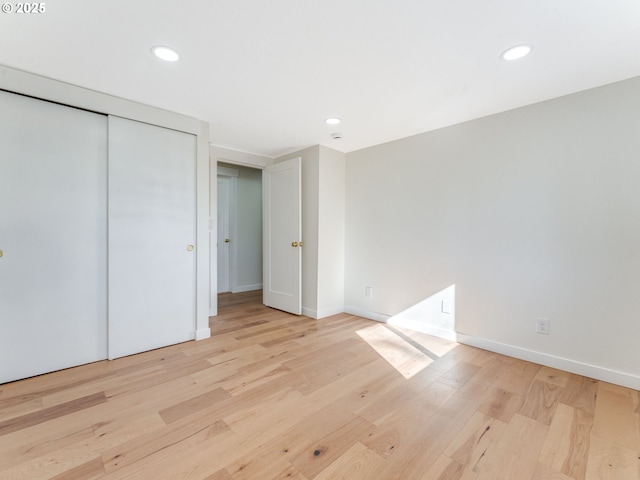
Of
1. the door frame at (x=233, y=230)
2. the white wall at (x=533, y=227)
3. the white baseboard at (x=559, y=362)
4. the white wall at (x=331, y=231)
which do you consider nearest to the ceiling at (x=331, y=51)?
the white wall at (x=533, y=227)

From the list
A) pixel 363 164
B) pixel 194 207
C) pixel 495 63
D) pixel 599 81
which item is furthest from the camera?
pixel 363 164

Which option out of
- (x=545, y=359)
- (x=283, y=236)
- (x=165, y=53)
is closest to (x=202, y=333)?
(x=283, y=236)

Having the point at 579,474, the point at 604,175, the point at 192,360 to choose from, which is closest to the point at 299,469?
the point at 579,474

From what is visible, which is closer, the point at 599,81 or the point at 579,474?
the point at 579,474

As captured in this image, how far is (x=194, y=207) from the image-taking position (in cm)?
288

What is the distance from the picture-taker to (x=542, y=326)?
2.40 meters

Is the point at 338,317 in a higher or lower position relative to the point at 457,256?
lower

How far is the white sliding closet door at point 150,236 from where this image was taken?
2.46 m

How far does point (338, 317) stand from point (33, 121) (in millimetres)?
3483

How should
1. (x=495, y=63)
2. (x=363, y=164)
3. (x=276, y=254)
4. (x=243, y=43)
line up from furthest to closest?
(x=276, y=254), (x=363, y=164), (x=495, y=63), (x=243, y=43)

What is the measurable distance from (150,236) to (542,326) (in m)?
3.55

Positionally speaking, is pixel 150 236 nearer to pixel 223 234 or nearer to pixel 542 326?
pixel 223 234

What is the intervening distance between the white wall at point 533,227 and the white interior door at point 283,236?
1168mm

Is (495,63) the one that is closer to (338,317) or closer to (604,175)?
(604,175)
